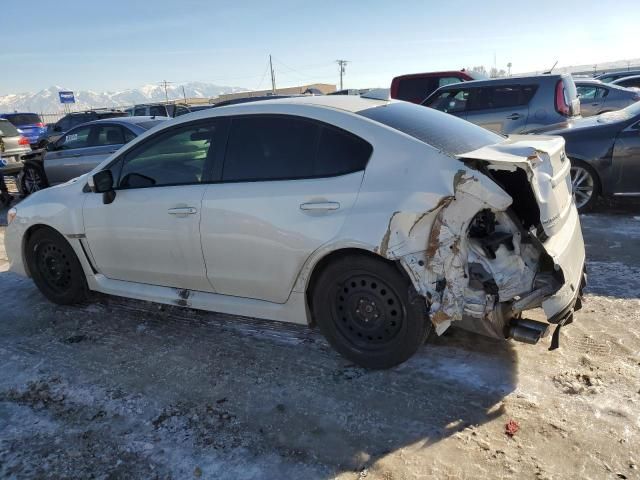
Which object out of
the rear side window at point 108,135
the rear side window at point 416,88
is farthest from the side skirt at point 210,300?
the rear side window at point 416,88

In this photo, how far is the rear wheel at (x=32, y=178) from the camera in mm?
10828

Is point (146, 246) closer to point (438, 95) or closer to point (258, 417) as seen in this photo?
point (258, 417)

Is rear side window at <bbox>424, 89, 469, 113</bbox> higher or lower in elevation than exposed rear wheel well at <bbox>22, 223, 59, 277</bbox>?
higher

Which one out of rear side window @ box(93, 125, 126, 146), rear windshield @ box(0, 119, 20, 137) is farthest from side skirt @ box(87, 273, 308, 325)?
rear windshield @ box(0, 119, 20, 137)

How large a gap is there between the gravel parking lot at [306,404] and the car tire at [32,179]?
7629 mm

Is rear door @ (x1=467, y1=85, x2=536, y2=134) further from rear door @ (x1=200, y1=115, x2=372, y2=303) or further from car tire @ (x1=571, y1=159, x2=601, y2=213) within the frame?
rear door @ (x1=200, y1=115, x2=372, y2=303)

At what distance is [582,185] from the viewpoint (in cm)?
667

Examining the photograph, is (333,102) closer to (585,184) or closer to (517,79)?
(585,184)

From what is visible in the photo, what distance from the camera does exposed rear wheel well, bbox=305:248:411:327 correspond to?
3.10 meters

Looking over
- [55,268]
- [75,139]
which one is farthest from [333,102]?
[75,139]

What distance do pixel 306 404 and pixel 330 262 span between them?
881mm

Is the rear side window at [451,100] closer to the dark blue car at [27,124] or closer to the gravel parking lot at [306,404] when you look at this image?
the gravel parking lot at [306,404]

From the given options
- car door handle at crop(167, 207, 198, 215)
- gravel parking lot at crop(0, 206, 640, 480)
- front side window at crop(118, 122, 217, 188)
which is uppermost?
front side window at crop(118, 122, 217, 188)

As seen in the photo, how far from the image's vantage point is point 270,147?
11.5 feet
